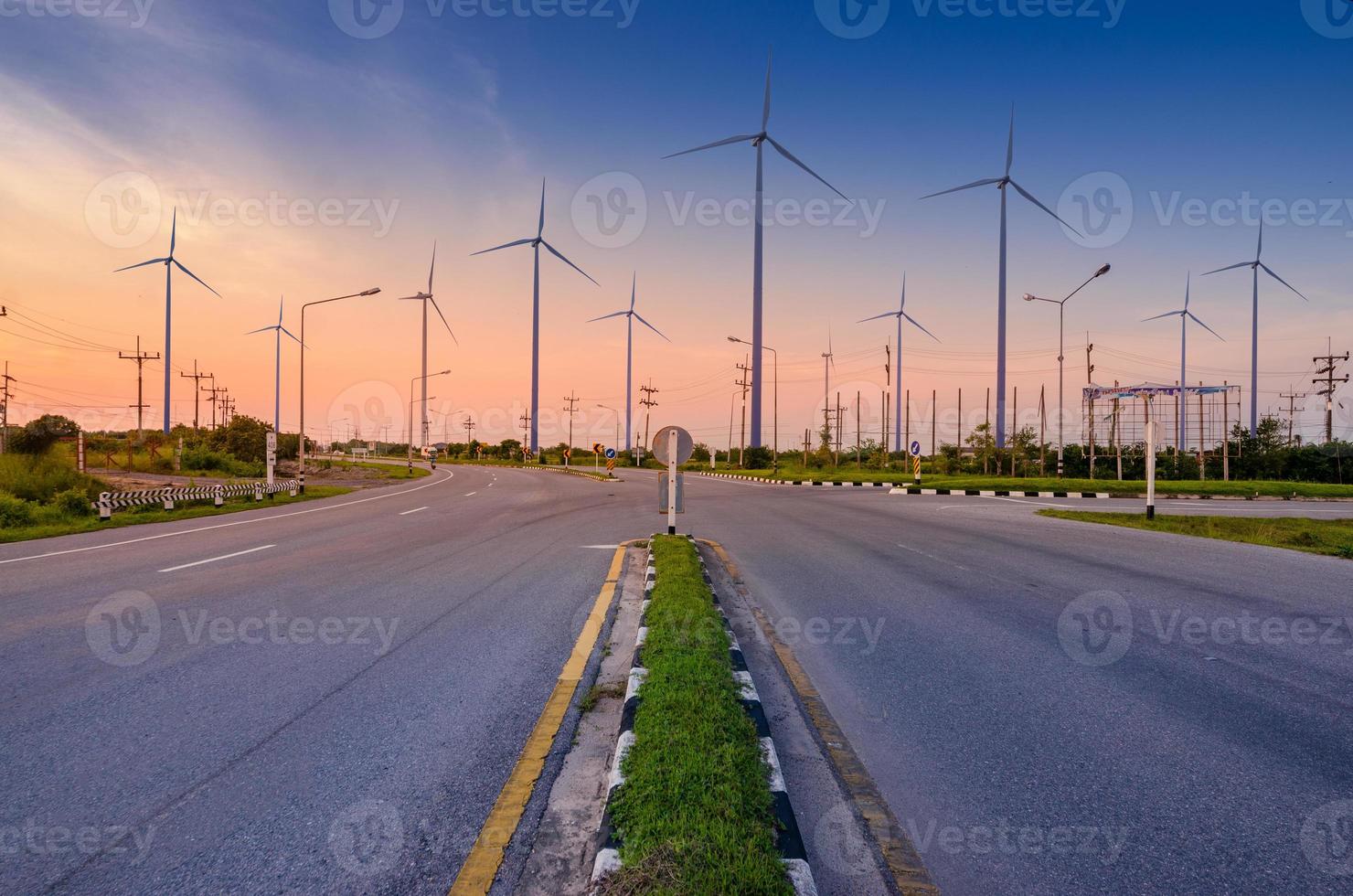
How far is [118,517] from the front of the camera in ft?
54.1

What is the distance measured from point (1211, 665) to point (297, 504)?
22.8 metres

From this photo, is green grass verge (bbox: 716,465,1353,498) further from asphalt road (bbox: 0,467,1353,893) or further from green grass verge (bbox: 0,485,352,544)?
green grass verge (bbox: 0,485,352,544)

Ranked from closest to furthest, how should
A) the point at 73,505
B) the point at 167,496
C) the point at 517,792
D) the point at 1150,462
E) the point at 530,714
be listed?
the point at 517,792 → the point at 530,714 → the point at 1150,462 → the point at 73,505 → the point at 167,496

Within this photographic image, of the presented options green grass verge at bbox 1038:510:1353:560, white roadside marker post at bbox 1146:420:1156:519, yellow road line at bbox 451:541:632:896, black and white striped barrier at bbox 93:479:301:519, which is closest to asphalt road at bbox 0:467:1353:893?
yellow road line at bbox 451:541:632:896

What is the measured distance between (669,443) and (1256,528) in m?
13.7

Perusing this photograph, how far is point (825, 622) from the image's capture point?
617 centimetres

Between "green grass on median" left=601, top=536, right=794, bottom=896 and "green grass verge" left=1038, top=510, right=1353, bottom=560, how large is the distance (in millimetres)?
12299

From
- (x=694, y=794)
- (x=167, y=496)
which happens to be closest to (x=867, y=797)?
(x=694, y=794)

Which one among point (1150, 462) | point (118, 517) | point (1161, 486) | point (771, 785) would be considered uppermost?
point (1150, 462)

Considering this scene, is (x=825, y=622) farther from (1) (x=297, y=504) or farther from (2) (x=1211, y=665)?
(1) (x=297, y=504)

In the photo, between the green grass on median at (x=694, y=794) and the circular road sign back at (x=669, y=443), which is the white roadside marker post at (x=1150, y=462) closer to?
the circular road sign back at (x=669, y=443)

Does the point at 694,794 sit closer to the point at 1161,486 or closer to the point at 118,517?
the point at 118,517

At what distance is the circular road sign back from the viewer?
10383 mm

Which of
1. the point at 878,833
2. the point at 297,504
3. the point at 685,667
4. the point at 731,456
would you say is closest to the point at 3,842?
the point at 685,667
